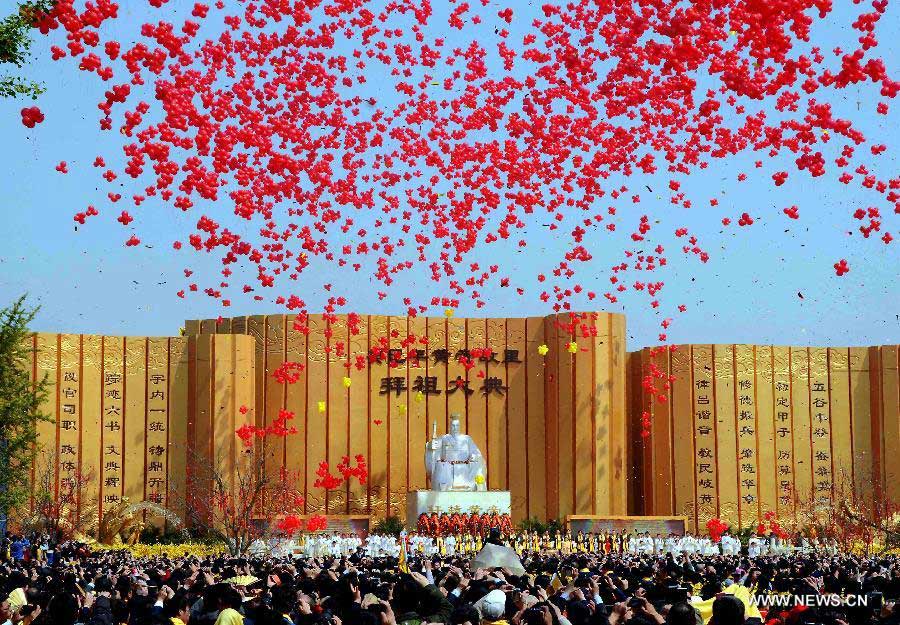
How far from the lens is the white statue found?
1508 inches

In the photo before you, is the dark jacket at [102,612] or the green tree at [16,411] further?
the green tree at [16,411]

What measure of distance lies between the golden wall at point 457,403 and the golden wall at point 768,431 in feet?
5.08

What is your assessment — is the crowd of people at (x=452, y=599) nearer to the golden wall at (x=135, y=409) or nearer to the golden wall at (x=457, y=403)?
the golden wall at (x=135, y=409)

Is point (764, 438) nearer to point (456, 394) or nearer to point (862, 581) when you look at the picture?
point (456, 394)

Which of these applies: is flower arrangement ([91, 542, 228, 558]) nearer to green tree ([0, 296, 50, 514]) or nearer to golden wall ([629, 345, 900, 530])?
green tree ([0, 296, 50, 514])

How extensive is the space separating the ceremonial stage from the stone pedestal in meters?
0.43

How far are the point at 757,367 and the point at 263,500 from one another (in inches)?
570

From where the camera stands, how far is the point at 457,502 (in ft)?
123

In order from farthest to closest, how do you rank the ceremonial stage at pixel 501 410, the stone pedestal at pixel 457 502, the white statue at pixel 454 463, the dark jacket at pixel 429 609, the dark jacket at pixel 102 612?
the ceremonial stage at pixel 501 410
the white statue at pixel 454 463
the stone pedestal at pixel 457 502
the dark jacket at pixel 102 612
the dark jacket at pixel 429 609

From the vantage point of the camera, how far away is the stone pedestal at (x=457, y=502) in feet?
123

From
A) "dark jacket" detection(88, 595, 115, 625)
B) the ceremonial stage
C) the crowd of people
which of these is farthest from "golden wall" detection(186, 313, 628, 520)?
"dark jacket" detection(88, 595, 115, 625)

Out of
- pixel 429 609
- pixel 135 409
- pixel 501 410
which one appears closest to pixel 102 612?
pixel 429 609

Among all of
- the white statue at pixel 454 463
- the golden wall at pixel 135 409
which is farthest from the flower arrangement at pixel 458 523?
the golden wall at pixel 135 409

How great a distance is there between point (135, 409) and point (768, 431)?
58.3ft
